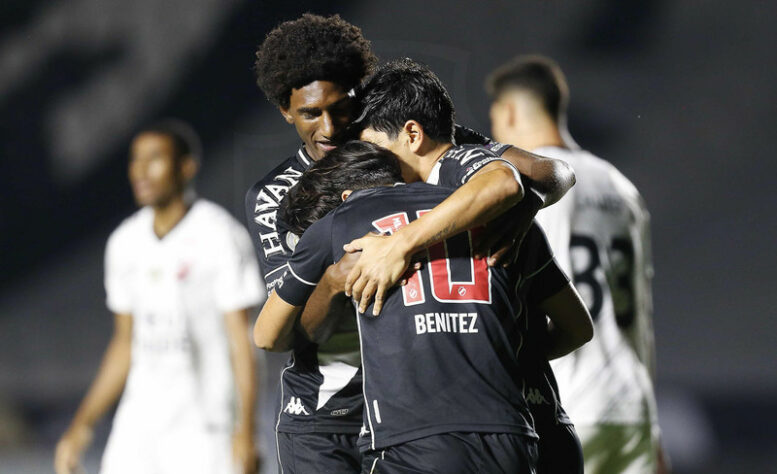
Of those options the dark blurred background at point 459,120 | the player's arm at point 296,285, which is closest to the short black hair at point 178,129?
the dark blurred background at point 459,120

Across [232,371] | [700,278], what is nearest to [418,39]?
[700,278]

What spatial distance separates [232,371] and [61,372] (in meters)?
2.75

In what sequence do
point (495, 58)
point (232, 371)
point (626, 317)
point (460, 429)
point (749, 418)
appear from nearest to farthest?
point (460, 429) → point (626, 317) → point (232, 371) → point (749, 418) → point (495, 58)

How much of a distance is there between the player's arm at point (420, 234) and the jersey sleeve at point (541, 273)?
0.25m

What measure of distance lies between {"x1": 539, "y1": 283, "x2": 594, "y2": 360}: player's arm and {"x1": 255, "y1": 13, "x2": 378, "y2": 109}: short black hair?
92cm

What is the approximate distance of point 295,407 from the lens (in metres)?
2.87

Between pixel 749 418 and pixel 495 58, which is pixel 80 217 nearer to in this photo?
pixel 495 58

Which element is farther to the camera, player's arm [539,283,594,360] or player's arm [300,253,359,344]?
player's arm [539,283,594,360]

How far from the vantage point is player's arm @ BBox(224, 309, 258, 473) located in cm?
444

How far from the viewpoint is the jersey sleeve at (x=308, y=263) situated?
2.21 m

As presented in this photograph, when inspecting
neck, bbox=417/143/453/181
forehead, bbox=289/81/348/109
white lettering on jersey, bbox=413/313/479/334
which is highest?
forehead, bbox=289/81/348/109

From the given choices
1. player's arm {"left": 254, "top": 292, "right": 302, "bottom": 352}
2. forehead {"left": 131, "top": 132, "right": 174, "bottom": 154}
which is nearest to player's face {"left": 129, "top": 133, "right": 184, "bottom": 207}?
forehead {"left": 131, "top": 132, "right": 174, "bottom": 154}

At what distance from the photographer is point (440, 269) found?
207 centimetres

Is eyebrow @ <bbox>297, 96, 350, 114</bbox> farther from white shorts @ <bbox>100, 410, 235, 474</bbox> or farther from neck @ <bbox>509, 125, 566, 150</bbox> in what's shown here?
white shorts @ <bbox>100, 410, 235, 474</bbox>
